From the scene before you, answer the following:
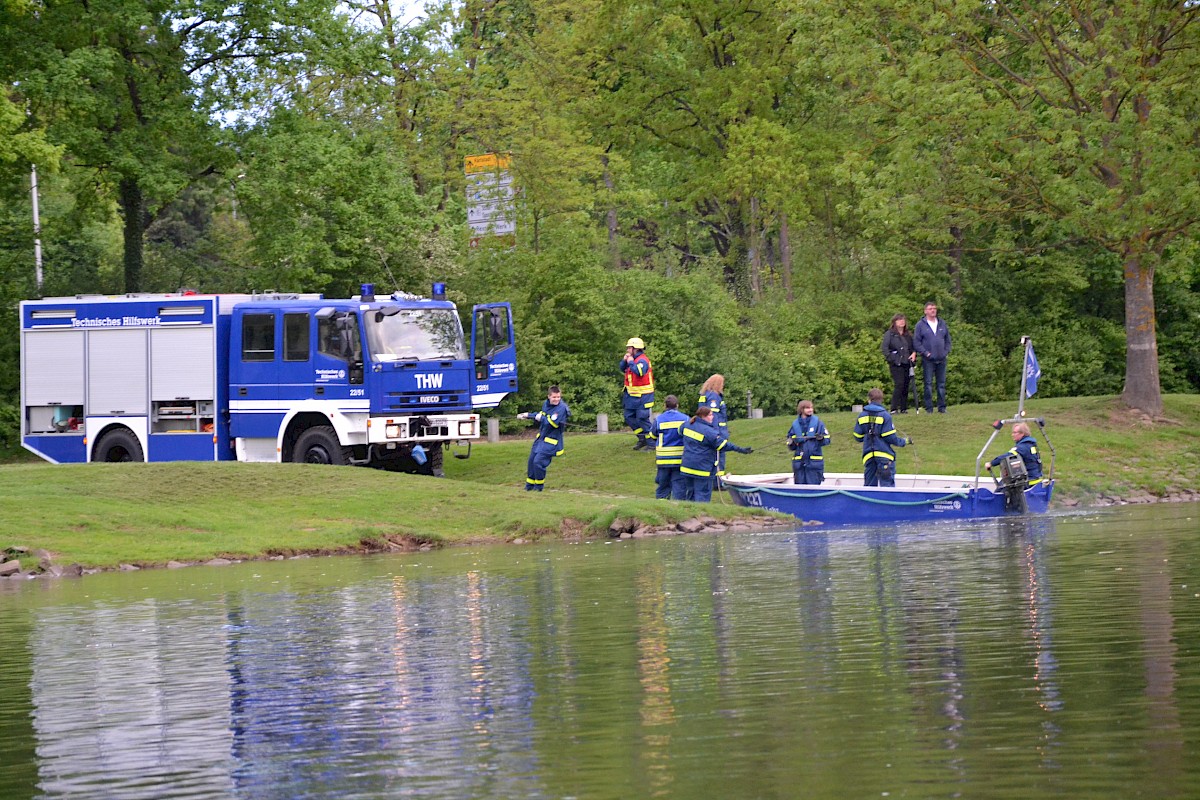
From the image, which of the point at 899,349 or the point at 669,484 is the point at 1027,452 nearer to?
the point at 669,484

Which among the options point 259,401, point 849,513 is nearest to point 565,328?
point 259,401

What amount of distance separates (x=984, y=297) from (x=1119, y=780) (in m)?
40.0

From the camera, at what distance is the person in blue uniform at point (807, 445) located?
87.5 feet

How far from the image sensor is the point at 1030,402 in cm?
3559

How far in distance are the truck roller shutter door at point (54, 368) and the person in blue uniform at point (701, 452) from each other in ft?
40.4

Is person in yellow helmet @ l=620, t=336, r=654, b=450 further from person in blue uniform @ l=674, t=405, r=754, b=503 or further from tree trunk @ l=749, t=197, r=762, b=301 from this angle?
tree trunk @ l=749, t=197, r=762, b=301

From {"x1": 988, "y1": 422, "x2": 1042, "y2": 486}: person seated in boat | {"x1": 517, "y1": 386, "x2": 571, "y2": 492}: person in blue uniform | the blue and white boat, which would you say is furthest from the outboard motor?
{"x1": 517, "y1": 386, "x2": 571, "y2": 492}: person in blue uniform

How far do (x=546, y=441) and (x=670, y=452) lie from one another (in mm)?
2555

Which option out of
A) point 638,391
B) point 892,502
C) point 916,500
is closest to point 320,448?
point 638,391

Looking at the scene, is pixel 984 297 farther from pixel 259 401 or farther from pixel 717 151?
pixel 259 401

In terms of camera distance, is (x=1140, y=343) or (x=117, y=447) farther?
(x=1140, y=343)

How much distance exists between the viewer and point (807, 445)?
26.9 meters

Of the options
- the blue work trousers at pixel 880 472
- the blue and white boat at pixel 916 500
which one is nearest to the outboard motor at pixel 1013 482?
the blue and white boat at pixel 916 500

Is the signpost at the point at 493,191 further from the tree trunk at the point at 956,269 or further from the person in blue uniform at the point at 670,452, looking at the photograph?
the person in blue uniform at the point at 670,452
